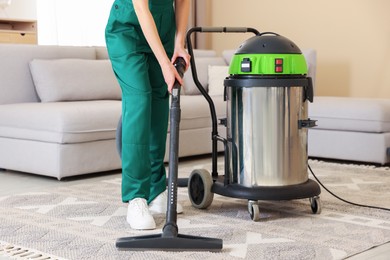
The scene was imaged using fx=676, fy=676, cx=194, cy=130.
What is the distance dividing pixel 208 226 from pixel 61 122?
52.6 inches

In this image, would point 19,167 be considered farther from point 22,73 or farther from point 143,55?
point 143,55

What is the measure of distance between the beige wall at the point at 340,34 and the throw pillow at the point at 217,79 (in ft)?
4.00

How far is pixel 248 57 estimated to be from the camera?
2.64 m

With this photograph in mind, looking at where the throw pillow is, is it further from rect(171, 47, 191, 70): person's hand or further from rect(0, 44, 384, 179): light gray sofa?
rect(171, 47, 191, 70): person's hand

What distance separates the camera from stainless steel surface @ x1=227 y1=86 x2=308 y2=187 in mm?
2627

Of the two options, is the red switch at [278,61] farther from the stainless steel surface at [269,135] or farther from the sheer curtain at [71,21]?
the sheer curtain at [71,21]

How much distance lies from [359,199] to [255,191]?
28.9 inches

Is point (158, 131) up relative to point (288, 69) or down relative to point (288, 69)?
down

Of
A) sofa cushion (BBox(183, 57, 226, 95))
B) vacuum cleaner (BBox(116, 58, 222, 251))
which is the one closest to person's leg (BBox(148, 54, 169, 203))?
vacuum cleaner (BBox(116, 58, 222, 251))

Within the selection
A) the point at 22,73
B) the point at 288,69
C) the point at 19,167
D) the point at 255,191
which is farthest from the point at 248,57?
the point at 22,73

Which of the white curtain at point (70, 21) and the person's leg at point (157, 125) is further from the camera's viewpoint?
the white curtain at point (70, 21)

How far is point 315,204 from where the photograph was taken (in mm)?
2750

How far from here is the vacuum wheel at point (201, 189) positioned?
278 cm

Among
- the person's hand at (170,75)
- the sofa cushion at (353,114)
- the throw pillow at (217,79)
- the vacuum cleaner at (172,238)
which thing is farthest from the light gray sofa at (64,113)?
the vacuum cleaner at (172,238)
